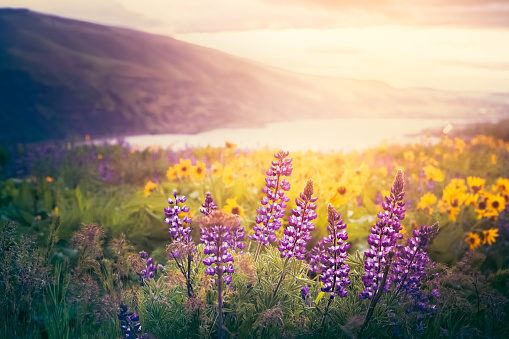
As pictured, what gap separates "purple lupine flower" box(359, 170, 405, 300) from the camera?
2.07m

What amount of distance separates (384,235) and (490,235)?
8.89 feet

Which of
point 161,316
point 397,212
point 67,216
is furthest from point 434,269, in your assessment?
point 67,216

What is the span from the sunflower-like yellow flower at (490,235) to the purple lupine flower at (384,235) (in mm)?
2575

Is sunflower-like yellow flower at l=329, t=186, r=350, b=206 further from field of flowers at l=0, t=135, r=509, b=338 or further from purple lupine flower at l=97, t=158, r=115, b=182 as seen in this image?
purple lupine flower at l=97, t=158, r=115, b=182

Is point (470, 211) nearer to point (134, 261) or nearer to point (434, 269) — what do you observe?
point (434, 269)

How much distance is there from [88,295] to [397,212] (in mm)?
1759

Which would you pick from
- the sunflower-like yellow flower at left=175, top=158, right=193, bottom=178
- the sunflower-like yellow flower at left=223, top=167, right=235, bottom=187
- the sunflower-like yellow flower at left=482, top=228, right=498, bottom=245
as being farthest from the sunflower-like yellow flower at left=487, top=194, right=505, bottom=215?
the sunflower-like yellow flower at left=175, top=158, right=193, bottom=178

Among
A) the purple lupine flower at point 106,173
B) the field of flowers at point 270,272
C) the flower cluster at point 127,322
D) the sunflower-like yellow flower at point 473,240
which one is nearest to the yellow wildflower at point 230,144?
the purple lupine flower at point 106,173

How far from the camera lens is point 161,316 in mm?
2320

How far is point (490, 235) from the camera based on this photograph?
4.28 meters

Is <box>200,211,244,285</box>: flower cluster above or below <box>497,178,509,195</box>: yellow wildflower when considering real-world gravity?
below

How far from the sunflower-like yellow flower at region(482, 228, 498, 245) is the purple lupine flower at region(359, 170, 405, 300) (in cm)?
258

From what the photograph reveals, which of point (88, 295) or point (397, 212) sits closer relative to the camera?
point (397, 212)

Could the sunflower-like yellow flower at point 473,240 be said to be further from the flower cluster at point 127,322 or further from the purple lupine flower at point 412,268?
the flower cluster at point 127,322
